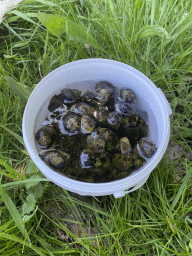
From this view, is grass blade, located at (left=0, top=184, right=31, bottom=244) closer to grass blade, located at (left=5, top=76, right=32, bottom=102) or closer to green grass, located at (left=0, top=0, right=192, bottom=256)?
green grass, located at (left=0, top=0, right=192, bottom=256)

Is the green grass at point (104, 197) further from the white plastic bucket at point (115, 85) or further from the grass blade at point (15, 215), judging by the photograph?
the white plastic bucket at point (115, 85)

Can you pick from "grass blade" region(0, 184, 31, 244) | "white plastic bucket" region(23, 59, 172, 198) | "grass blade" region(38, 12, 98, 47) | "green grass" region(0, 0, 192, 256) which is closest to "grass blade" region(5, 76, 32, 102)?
"green grass" region(0, 0, 192, 256)

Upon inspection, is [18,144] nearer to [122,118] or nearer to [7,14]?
[122,118]

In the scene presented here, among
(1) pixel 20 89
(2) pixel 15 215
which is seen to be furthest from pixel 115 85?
(2) pixel 15 215

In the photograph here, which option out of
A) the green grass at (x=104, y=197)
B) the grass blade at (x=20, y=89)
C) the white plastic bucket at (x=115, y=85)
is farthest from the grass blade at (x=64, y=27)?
the grass blade at (x=20, y=89)

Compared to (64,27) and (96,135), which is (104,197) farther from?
(64,27)
